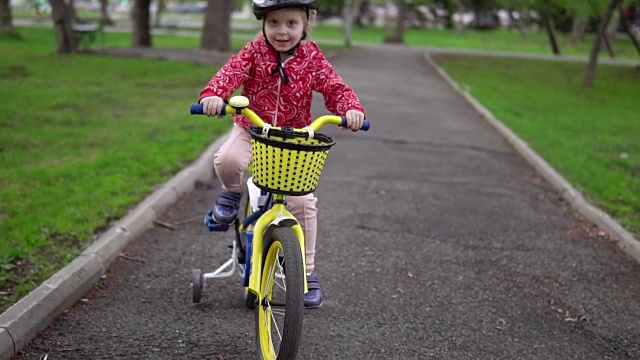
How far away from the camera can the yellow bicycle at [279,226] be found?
11.0ft

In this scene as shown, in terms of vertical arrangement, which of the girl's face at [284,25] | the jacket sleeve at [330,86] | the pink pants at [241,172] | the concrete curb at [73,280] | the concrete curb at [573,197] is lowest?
the concrete curb at [573,197]

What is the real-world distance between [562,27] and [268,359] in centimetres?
5820

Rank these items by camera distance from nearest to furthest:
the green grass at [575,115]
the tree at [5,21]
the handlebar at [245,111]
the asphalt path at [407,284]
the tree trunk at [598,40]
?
the handlebar at [245,111] → the asphalt path at [407,284] → the green grass at [575,115] → the tree trunk at [598,40] → the tree at [5,21]

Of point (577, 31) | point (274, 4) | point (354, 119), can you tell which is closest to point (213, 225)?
point (354, 119)

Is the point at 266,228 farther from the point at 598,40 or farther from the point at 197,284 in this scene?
the point at 598,40

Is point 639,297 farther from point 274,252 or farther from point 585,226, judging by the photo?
point 274,252

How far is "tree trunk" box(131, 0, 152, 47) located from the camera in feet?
86.2

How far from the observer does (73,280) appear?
471 centimetres

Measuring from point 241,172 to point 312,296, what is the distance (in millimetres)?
780

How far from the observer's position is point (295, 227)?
3.76m

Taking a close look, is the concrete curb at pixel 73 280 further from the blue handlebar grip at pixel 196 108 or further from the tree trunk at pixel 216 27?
the tree trunk at pixel 216 27

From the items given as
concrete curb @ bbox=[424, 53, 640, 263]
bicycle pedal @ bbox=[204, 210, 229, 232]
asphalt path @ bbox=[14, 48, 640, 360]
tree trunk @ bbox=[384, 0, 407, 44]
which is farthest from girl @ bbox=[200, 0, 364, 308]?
tree trunk @ bbox=[384, 0, 407, 44]

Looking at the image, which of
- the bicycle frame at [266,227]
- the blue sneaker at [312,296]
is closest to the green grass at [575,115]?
the blue sneaker at [312,296]

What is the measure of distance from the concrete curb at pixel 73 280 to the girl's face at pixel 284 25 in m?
1.98
